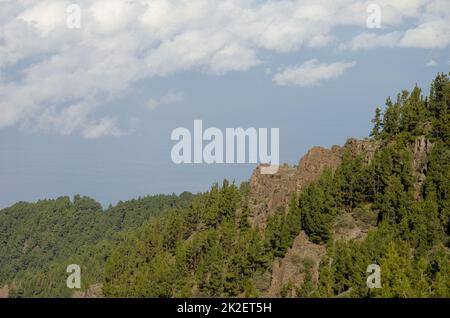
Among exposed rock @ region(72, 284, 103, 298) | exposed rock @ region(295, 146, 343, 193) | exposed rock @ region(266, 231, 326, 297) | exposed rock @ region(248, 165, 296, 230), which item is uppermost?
exposed rock @ region(295, 146, 343, 193)

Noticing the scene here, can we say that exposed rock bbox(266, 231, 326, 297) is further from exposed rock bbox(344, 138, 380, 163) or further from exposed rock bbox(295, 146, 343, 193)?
exposed rock bbox(344, 138, 380, 163)

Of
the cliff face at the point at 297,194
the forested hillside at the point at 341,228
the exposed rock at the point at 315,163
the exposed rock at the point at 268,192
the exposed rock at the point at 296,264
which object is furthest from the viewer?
the exposed rock at the point at 268,192

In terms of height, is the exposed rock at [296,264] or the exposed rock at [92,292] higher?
the exposed rock at [296,264]

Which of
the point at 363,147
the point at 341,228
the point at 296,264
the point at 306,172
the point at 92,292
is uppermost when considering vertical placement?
the point at 363,147

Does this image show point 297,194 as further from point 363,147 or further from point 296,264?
point 296,264

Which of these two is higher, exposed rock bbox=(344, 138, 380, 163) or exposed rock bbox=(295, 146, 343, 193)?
exposed rock bbox=(344, 138, 380, 163)

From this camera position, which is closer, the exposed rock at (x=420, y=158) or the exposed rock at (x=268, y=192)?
the exposed rock at (x=420, y=158)

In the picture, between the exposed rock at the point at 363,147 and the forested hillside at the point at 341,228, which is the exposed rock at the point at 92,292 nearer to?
the forested hillside at the point at 341,228

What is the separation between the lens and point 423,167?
84.8m

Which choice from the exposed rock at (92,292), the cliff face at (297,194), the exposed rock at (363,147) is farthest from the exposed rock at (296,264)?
the exposed rock at (92,292)

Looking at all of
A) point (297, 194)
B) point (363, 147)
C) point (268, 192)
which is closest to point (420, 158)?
point (363, 147)

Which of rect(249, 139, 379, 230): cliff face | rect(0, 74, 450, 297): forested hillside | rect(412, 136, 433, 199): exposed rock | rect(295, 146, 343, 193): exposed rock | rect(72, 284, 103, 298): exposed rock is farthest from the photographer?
rect(72, 284, 103, 298): exposed rock

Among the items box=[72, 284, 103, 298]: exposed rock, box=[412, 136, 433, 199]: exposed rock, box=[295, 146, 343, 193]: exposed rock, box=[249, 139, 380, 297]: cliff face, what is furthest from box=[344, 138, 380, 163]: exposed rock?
box=[72, 284, 103, 298]: exposed rock

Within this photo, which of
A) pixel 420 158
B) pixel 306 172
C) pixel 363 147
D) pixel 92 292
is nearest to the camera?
pixel 420 158
